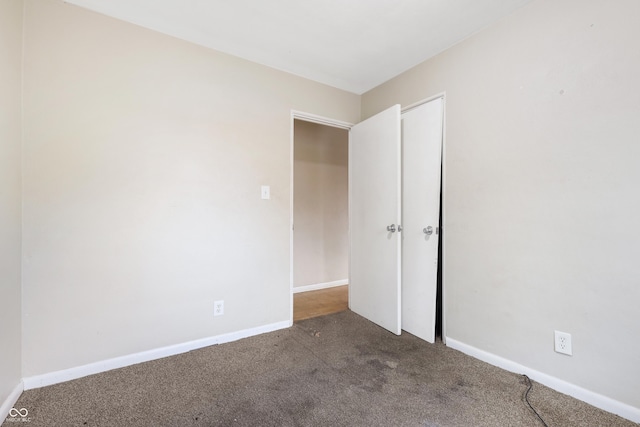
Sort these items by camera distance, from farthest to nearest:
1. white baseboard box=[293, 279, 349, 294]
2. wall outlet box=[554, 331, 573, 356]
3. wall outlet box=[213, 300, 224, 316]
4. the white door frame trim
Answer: white baseboard box=[293, 279, 349, 294] < the white door frame trim < wall outlet box=[213, 300, 224, 316] < wall outlet box=[554, 331, 573, 356]

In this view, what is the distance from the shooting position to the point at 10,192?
4.80 feet

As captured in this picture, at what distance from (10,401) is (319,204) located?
3.17 meters

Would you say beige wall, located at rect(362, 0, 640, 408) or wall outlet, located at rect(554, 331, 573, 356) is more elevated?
beige wall, located at rect(362, 0, 640, 408)

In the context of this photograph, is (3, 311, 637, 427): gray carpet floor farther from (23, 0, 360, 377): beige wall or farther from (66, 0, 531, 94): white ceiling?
(66, 0, 531, 94): white ceiling

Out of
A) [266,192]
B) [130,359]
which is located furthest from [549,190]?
[130,359]

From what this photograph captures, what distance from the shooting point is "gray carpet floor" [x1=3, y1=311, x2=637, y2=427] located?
138 cm

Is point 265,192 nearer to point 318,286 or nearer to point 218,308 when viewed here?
point 218,308

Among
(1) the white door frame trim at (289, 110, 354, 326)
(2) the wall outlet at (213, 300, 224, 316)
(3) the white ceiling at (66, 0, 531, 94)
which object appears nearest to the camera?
(3) the white ceiling at (66, 0, 531, 94)

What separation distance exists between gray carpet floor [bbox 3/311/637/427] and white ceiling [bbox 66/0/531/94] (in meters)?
2.33

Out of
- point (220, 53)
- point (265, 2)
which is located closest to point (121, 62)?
point (220, 53)

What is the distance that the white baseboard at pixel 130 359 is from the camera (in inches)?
64.4

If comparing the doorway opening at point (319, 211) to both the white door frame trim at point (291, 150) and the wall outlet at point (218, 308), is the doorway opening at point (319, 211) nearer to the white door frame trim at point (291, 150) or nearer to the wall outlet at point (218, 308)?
the white door frame trim at point (291, 150)


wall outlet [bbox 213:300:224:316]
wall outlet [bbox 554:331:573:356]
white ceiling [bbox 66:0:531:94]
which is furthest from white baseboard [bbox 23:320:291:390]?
white ceiling [bbox 66:0:531:94]

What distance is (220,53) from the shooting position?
2209 millimetres
